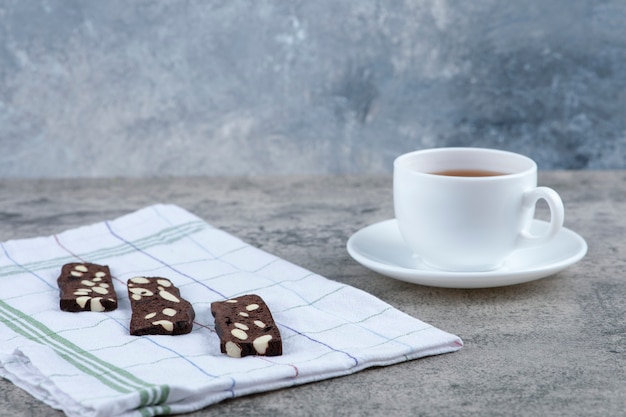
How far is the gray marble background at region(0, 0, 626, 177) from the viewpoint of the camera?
84.8 inches

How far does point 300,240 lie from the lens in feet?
5.10

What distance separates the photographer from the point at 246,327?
1024mm

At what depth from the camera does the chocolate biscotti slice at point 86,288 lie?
3.68 ft

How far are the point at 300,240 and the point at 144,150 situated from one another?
843 mm

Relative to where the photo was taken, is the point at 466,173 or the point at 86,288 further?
the point at 466,173

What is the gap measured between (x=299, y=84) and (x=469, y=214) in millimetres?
1066

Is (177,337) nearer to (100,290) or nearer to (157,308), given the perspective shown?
(157,308)

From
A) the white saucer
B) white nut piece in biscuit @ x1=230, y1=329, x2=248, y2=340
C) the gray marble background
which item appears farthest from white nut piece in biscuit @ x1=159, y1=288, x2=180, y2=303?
the gray marble background

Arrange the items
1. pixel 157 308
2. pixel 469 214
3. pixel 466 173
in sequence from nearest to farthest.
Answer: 1. pixel 157 308
2. pixel 469 214
3. pixel 466 173

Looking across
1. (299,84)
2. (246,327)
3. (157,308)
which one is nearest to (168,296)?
(157,308)

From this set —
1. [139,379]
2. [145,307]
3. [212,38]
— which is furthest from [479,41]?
[139,379]

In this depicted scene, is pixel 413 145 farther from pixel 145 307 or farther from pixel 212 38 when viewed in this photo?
pixel 145 307

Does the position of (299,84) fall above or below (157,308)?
above

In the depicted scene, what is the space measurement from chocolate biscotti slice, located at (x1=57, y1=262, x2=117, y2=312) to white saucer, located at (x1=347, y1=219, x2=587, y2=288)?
352mm
